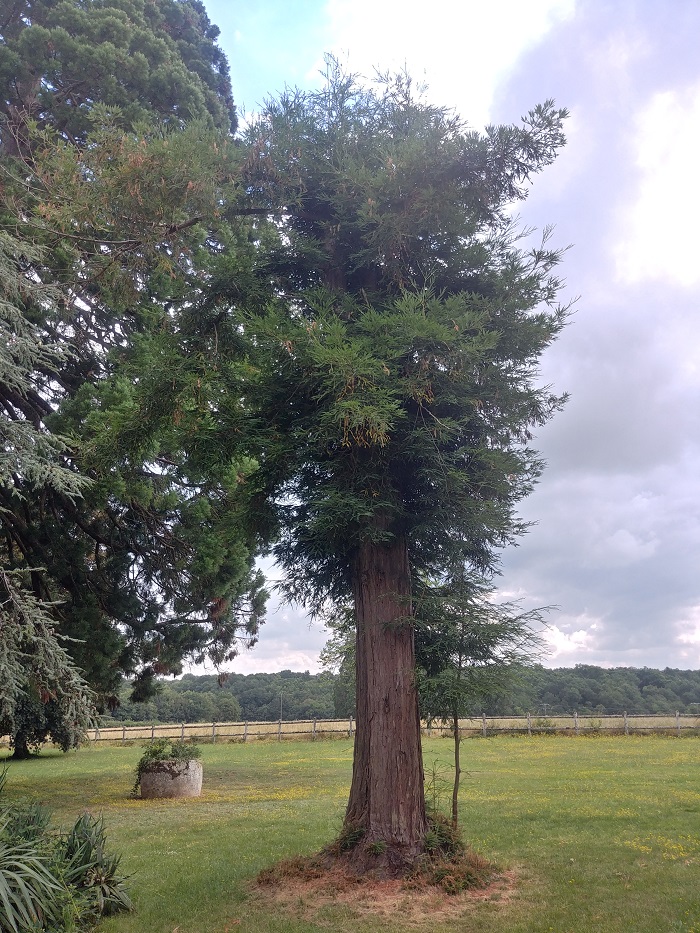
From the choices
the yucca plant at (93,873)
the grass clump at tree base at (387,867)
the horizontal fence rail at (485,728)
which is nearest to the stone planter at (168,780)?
the grass clump at tree base at (387,867)

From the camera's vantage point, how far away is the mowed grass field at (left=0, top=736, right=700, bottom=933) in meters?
6.56

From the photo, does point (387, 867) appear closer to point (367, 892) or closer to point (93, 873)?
point (367, 892)

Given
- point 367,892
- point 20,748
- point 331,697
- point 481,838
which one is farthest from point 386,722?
point 331,697

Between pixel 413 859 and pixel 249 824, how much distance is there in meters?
5.21

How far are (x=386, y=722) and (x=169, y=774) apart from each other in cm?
1046

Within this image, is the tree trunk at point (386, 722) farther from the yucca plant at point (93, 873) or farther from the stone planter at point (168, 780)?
the stone planter at point (168, 780)

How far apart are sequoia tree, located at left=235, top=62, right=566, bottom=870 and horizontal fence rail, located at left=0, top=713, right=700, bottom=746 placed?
21153 mm

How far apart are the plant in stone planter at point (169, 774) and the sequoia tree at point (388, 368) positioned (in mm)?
9306

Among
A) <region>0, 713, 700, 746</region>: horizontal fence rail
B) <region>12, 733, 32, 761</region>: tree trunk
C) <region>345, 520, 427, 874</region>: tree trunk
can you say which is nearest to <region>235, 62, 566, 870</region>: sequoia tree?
<region>345, 520, 427, 874</region>: tree trunk

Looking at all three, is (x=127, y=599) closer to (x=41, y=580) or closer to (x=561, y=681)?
(x=41, y=580)

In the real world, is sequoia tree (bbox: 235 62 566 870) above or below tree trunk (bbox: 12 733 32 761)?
above

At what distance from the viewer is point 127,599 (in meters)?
13.8

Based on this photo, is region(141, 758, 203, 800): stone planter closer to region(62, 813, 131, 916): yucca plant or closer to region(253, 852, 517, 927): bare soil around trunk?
region(253, 852, 517, 927): bare soil around trunk

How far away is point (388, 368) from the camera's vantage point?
7.74 meters
